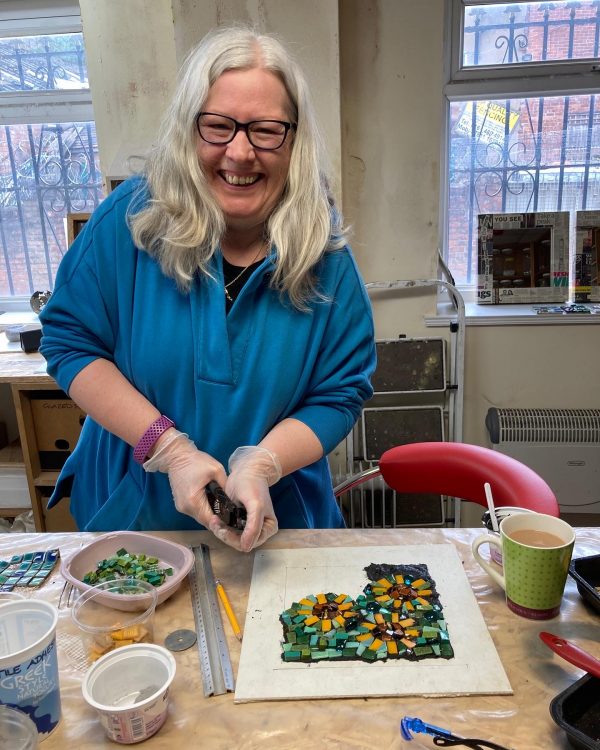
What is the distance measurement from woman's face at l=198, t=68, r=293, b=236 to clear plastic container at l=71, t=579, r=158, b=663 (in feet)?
2.14

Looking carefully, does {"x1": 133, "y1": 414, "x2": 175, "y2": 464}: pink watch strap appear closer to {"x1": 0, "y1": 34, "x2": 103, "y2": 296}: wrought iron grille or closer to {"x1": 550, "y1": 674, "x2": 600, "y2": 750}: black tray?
{"x1": 550, "y1": 674, "x2": 600, "y2": 750}: black tray

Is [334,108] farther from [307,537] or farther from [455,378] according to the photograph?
[307,537]

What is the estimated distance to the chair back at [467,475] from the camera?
1.05 metres

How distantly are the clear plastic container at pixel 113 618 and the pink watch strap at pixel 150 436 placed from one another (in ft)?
0.86

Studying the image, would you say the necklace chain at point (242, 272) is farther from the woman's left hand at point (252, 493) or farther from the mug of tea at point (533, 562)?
the mug of tea at point (533, 562)

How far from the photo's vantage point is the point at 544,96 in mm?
2436

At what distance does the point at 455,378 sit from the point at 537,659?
1.56 metres

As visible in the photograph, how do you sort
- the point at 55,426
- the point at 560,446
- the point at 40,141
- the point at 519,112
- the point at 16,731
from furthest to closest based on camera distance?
the point at 40,141 → the point at 519,112 → the point at 560,446 → the point at 55,426 → the point at 16,731

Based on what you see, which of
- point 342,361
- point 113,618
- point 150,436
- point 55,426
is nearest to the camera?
point 113,618

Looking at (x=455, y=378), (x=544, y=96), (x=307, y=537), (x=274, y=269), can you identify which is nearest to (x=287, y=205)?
(x=274, y=269)

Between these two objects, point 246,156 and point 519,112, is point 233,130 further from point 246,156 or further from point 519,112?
point 519,112

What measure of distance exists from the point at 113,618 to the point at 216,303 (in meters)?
0.53

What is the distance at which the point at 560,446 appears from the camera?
7.70ft

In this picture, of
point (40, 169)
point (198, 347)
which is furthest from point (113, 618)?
point (40, 169)
